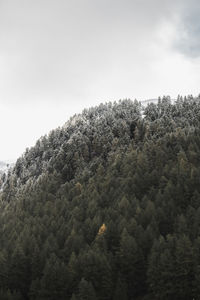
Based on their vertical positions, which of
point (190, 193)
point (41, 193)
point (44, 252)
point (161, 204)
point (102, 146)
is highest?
point (102, 146)

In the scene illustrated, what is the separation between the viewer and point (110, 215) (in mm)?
78562

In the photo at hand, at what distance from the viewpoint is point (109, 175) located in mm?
116375

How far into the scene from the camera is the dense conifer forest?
2061 inches

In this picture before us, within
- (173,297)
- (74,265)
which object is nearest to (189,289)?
(173,297)

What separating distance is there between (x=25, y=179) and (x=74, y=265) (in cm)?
11163

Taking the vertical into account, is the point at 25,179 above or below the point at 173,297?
above

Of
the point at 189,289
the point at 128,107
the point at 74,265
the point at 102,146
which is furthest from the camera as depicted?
the point at 128,107

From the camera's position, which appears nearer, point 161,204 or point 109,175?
point 161,204

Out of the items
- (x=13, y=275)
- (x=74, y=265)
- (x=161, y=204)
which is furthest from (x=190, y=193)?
(x=13, y=275)

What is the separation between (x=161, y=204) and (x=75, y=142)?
8786 centimetres

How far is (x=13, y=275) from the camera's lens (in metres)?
61.2

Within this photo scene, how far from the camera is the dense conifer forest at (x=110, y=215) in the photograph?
52.3m

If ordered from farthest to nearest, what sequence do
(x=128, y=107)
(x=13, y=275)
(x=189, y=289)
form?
(x=128, y=107) → (x=13, y=275) → (x=189, y=289)

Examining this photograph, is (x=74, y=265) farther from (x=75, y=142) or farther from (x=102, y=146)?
(x=75, y=142)
